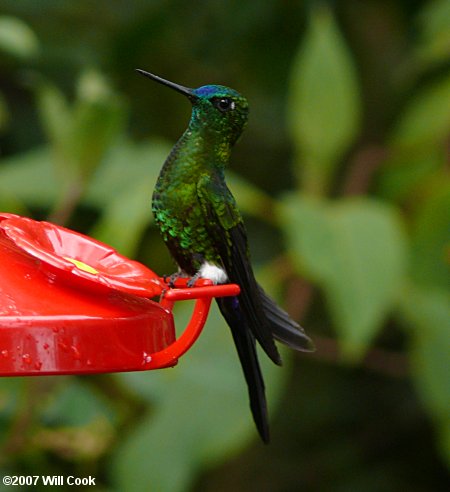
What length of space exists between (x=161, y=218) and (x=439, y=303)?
1889 mm

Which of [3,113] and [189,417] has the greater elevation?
[3,113]

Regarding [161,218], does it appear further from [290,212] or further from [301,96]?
[301,96]

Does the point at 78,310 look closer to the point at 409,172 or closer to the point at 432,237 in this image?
the point at 432,237

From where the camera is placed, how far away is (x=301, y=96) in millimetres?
3893

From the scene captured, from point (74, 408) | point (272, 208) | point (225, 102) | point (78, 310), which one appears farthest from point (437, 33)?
point (78, 310)

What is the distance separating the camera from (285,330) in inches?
84.3

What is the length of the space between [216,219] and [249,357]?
31 centimetres

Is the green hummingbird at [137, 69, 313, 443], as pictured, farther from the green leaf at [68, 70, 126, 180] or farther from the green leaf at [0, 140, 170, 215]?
the green leaf at [0, 140, 170, 215]

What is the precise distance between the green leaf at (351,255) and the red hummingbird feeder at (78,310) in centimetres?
130

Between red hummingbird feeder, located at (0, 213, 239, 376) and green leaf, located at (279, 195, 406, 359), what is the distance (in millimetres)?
1295

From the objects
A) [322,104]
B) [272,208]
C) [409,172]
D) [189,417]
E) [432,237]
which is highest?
[322,104]

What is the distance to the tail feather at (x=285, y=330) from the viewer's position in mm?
2111

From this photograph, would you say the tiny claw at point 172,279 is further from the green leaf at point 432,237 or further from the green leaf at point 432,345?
the green leaf at point 432,345

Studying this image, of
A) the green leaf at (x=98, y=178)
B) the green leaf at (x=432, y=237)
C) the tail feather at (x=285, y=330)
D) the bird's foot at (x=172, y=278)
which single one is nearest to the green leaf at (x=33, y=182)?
the green leaf at (x=98, y=178)
